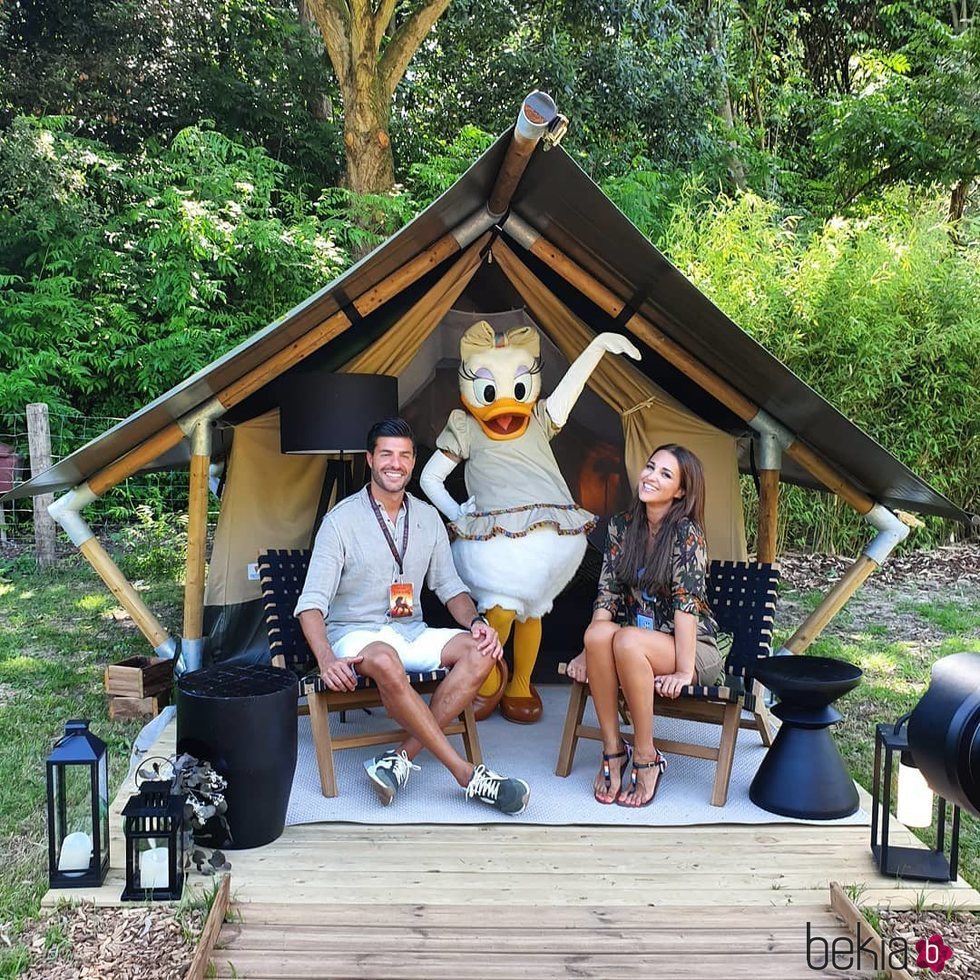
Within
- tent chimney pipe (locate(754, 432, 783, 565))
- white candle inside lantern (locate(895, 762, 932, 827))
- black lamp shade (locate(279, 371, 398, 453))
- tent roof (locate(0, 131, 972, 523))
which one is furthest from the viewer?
tent chimney pipe (locate(754, 432, 783, 565))

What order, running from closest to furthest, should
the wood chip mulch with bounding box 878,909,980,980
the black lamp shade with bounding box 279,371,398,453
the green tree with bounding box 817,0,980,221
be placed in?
the wood chip mulch with bounding box 878,909,980,980 → the black lamp shade with bounding box 279,371,398,453 → the green tree with bounding box 817,0,980,221

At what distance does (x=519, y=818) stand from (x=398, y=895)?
1.86 ft

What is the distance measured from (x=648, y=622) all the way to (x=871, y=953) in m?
1.22

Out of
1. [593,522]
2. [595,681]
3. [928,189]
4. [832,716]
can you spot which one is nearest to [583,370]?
[593,522]

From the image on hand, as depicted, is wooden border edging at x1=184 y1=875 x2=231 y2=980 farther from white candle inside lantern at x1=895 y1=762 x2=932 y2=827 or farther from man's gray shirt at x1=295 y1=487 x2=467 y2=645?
white candle inside lantern at x1=895 y1=762 x2=932 y2=827

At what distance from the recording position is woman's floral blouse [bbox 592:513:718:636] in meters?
2.93

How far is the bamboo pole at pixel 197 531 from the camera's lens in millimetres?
3610

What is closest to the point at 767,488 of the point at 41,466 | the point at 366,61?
the point at 41,466

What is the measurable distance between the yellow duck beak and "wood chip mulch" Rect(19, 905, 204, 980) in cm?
222

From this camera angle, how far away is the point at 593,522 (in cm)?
376

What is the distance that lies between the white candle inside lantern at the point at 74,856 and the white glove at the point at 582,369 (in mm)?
2375

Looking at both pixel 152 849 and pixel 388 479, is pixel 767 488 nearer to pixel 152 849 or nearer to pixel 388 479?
pixel 388 479

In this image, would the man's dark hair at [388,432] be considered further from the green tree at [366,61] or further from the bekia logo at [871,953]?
the green tree at [366,61]

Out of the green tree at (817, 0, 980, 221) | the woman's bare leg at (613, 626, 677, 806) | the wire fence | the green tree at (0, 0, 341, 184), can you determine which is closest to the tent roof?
the woman's bare leg at (613, 626, 677, 806)
